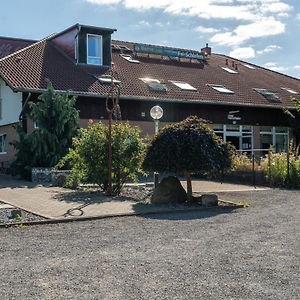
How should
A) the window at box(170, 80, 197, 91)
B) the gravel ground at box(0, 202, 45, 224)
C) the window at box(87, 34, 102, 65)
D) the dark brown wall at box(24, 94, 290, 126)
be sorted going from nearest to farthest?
1. the gravel ground at box(0, 202, 45, 224)
2. the dark brown wall at box(24, 94, 290, 126)
3. the window at box(87, 34, 102, 65)
4. the window at box(170, 80, 197, 91)

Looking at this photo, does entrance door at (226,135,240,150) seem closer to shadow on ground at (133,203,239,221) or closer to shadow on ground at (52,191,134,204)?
shadow on ground at (52,191,134,204)

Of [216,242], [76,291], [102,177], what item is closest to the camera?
[76,291]

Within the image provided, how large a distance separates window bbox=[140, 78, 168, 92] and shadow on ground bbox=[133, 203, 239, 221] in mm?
15248

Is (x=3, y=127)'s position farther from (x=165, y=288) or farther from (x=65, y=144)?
(x=165, y=288)

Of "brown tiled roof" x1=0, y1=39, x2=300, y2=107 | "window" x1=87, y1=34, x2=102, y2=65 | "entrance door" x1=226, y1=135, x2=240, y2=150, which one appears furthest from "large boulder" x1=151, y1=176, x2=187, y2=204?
"entrance door" x1=226, y1=135, x2=240, y2=150

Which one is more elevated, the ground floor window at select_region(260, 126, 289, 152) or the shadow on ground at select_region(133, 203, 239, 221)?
the ground floor window at select_region(260, 126, 289, 152)

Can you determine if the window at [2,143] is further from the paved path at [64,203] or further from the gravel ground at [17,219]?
the gravel ground at [17,219]

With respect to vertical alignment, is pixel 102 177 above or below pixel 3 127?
below

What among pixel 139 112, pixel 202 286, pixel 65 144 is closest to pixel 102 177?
pixel 65 144

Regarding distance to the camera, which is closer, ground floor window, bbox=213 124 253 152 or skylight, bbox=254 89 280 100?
ground floor window, bbox=213 124 253 152

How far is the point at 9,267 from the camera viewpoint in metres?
6.19

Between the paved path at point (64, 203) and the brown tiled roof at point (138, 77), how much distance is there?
8.37 m

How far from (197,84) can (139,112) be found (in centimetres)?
510

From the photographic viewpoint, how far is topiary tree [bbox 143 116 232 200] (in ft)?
40.7
